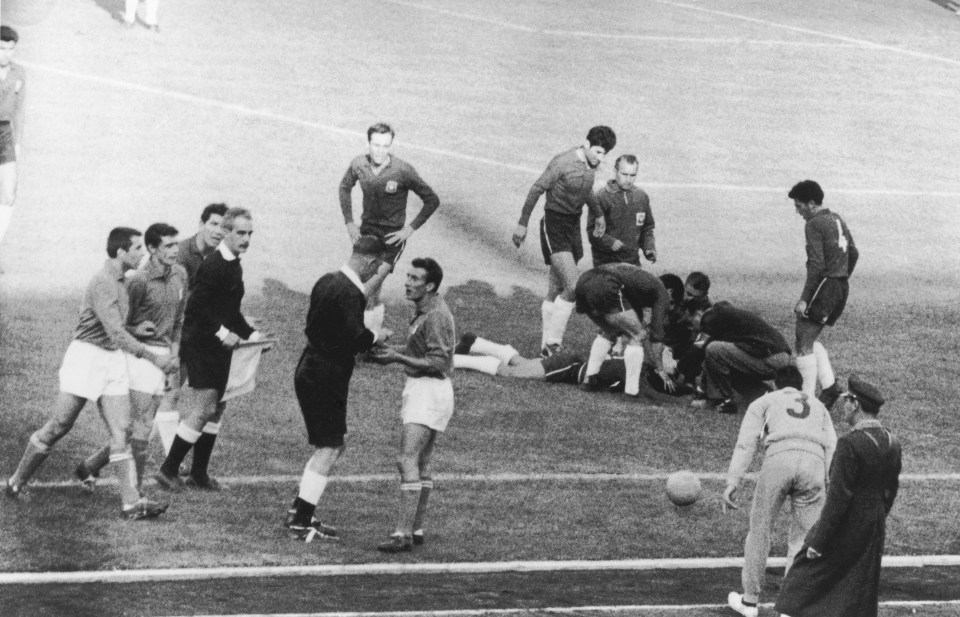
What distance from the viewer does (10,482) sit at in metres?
13.5

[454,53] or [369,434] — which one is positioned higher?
[454,53]

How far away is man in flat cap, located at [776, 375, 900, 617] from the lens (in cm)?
1139

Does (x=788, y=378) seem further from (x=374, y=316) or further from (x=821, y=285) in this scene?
(x=374, y=316)

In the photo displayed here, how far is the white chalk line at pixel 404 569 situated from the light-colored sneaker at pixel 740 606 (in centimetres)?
99

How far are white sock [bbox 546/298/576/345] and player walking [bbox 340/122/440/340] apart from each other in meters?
1.84

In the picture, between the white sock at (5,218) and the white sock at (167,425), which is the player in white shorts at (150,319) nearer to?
the white sock at (167,425)

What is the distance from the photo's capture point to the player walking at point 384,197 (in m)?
18.1

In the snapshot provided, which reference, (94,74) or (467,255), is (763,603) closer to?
(467,255)

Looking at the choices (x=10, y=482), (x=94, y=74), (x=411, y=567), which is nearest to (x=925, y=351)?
(x=411, y=567)

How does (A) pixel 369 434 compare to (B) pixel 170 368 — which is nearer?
(B) pixel 170 368

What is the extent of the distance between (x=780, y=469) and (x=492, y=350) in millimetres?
6547

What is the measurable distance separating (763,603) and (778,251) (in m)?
11.7

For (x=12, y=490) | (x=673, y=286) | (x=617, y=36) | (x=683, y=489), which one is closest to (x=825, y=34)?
(x=617, y=36)

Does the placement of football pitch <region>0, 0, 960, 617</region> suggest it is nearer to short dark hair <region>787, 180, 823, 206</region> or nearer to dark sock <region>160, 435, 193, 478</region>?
dark sock <region>160, 435, 193, 478</region>
